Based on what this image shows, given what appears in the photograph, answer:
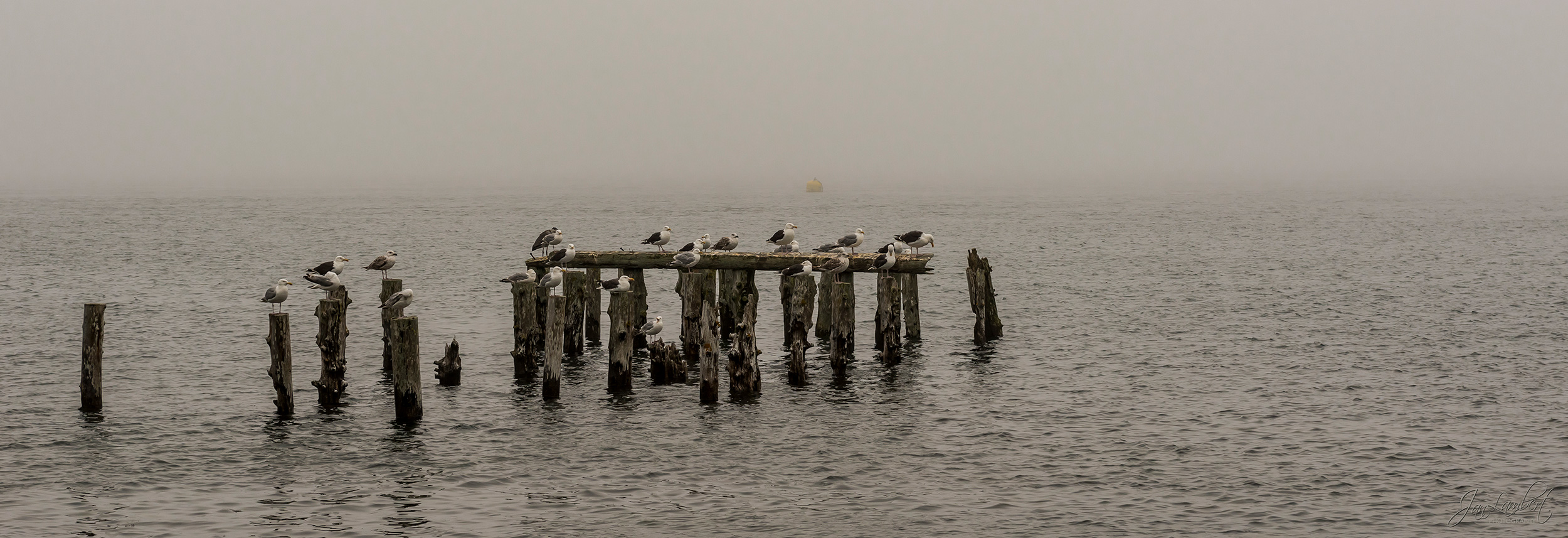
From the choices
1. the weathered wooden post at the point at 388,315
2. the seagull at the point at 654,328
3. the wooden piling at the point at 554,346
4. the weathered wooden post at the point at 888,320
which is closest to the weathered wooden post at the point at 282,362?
the weathered wooden post at the point at 388,315

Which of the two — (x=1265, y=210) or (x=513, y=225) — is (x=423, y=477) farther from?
(x=1265, y=210)

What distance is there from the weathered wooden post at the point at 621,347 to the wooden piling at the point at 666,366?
2.97ft

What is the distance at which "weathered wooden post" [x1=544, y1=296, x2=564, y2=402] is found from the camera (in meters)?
24.2

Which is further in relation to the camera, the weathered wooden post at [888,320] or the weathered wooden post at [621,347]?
the weathered wooden post at [888,320]

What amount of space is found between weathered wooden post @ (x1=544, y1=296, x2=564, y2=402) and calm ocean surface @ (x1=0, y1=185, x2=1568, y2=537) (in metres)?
0.38

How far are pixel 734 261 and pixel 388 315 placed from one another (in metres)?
7.59

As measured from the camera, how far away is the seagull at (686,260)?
29141 mm

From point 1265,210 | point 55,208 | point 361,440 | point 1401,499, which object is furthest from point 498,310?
point 55,208

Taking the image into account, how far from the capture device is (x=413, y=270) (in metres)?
54.5

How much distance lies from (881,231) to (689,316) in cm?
6514

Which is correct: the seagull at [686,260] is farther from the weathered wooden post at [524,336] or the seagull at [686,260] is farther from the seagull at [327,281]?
the seagull at [327,281]

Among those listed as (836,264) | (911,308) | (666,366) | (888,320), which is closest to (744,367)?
(666,366)

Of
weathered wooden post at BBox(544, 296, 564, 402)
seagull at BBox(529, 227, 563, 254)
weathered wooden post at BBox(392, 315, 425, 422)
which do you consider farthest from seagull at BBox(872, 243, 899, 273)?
weathered wooden post at BBox(392, 315, 425, 422)

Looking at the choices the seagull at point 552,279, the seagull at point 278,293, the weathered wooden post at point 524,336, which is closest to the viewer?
the seagull at point 278,293
